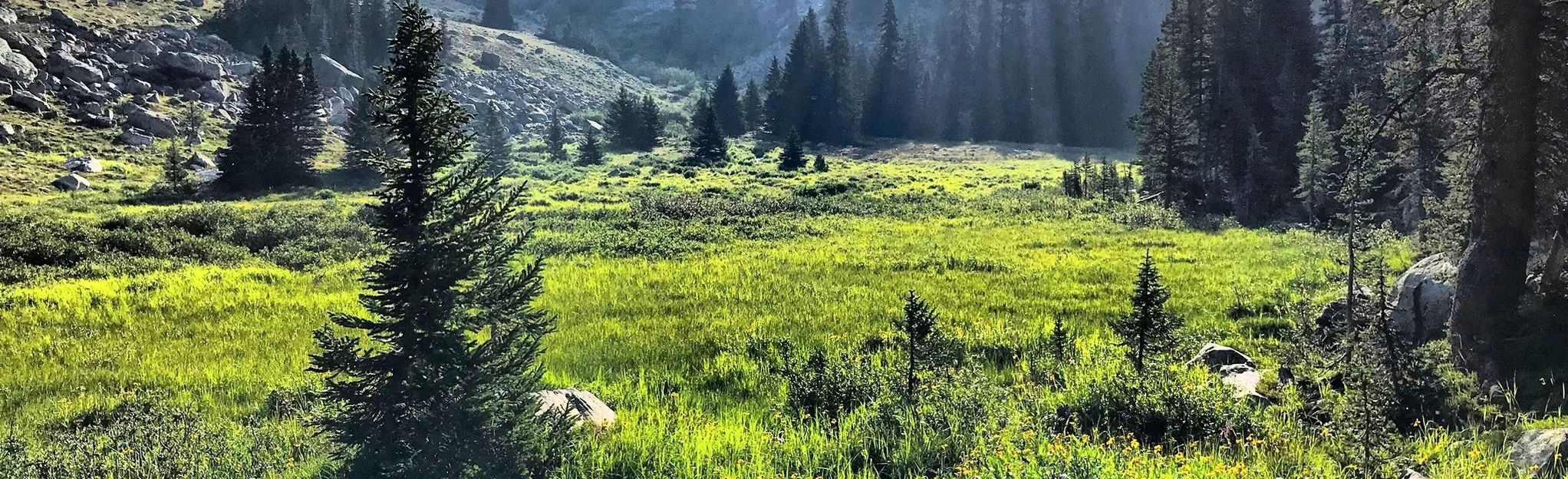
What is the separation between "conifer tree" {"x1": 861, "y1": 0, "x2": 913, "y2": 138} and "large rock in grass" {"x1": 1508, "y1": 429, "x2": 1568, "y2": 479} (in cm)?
9634

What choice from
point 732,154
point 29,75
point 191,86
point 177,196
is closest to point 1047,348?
Answer: point 177,196

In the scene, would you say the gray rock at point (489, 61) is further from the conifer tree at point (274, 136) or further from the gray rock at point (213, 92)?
the conifer tree at point (274, 136)

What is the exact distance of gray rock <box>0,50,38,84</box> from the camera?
2037 inches

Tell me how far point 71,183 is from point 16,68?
25.2 meters

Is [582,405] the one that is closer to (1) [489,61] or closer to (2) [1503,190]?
(2) [1503,190]

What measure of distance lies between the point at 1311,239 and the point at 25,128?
67.0m

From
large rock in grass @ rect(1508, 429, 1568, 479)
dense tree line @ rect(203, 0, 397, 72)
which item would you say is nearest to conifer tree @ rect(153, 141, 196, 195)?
dense tree line @ rect(203, 0, 397, 72)

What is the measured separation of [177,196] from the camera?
37.7m

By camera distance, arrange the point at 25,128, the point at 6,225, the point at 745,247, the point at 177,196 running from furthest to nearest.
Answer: the point at 25,128, the point at 177,196, the point at 745,247, the point at 6,225

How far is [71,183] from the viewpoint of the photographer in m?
37.2

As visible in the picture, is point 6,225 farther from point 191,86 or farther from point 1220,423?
point 191,86

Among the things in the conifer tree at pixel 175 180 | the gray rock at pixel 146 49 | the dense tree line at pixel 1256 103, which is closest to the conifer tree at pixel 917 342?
the dense tree line at pixel 1256 103

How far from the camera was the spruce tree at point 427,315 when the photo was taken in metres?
5.25

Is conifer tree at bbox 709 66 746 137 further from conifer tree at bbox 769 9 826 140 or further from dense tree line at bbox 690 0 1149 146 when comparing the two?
conifer tree at bbox 769 9 826 140
